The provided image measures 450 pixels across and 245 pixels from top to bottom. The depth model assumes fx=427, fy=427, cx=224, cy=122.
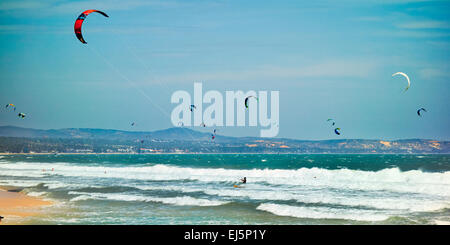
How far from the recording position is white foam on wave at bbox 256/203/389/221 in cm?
1273

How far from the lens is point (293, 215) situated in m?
13.1

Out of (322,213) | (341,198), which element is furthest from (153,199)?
(341,198)

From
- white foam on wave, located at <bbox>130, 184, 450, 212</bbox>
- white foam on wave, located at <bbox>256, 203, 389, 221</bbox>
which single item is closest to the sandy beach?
white foam on wave, located at <bbox>130, 184, 450, 212</bbox>

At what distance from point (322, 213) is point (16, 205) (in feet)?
33.6

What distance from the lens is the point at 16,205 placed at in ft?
47.9

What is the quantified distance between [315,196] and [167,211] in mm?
6845

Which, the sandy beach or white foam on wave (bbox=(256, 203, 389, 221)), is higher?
the sandy beach

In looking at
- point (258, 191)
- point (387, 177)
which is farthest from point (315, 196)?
point (387, 177)

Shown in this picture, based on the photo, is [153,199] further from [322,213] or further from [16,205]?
[322,213]

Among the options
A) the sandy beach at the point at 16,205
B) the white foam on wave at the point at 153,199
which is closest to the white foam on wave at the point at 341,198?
the white foam on wave at the point at 153,199

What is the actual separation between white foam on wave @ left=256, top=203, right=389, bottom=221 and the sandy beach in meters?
7.28

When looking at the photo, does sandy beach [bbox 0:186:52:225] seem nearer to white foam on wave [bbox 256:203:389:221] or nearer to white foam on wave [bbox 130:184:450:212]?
white foam on wave [bbox 130:184:450:212]

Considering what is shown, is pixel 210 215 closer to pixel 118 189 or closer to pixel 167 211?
pixel 167 211
